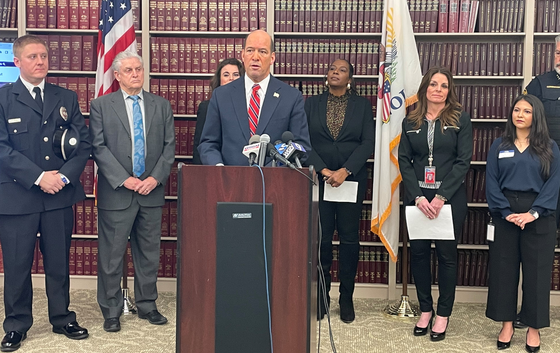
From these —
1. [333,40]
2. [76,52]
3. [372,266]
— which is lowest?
[372,266]

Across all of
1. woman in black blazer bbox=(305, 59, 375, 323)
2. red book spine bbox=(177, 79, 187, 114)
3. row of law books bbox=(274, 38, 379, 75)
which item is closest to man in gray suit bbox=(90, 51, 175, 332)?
red book spine bbox=(177, 79, 187, 114)

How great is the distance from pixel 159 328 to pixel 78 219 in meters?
1.45

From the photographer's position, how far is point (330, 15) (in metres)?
4.56

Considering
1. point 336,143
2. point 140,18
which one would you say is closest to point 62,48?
point 140,18

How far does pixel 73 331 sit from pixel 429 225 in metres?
2.32

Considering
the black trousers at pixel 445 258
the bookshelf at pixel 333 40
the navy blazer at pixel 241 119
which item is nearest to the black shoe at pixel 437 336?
the black trousers at pixel 445 258

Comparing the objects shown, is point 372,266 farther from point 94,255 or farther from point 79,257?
point 79,257

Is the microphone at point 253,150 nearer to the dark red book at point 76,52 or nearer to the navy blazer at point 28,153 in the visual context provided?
the navy blazer at point 28,153

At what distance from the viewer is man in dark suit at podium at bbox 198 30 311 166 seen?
8.49 ft

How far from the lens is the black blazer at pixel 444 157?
358 centimetres

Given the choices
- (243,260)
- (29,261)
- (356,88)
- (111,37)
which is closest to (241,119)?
(243,260)

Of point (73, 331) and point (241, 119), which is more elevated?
point (241, 119)

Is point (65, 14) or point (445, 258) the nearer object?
point (445, 258)

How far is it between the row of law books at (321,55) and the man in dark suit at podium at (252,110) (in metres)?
1.97
